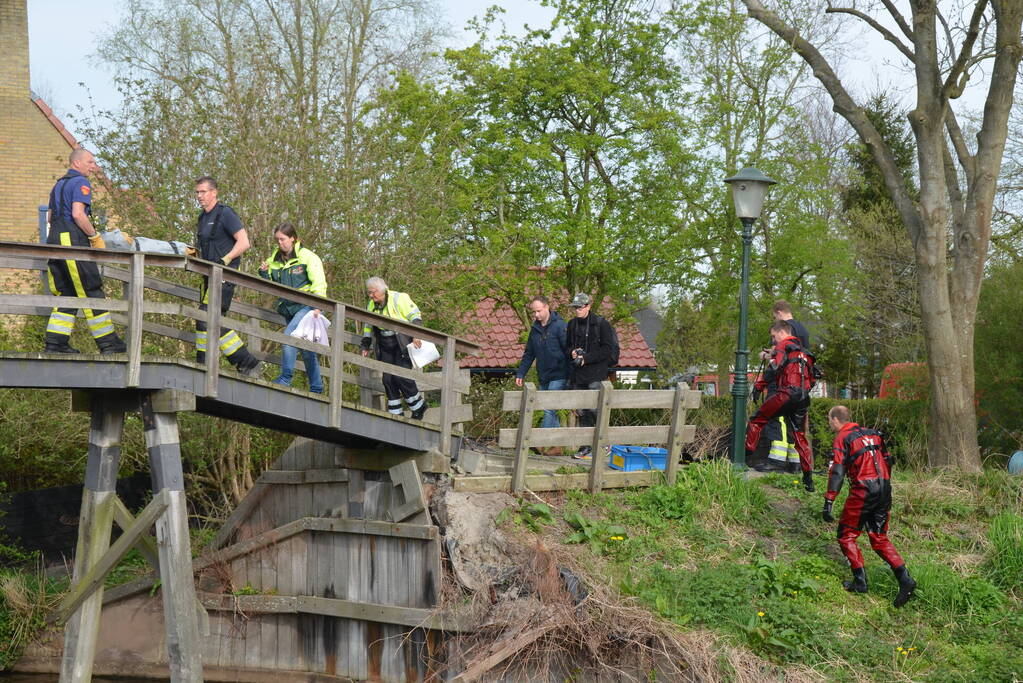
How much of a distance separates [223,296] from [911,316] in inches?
877

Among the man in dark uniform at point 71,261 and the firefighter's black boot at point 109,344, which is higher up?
the man in dark uniform at point 71,261

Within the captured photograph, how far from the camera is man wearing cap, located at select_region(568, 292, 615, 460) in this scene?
11781 mm

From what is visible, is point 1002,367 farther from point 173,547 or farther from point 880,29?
point 173,547

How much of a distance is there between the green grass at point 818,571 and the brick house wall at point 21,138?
15774 millimetres

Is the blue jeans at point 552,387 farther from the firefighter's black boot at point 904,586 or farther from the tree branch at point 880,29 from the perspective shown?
the tree branch at point 880,29

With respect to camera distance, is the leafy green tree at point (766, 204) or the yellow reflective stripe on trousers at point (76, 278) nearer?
the yellow reflective stripe on trousers at point (76, 278)

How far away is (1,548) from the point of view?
44.3 ft

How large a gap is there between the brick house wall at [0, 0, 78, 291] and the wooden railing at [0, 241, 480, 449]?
12924mm

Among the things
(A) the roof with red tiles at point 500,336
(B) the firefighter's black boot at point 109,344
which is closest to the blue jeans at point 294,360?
(B) the firefighter's black boot at point 109,344

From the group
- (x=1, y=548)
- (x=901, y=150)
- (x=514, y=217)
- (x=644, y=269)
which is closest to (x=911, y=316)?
(x=901, y=150)

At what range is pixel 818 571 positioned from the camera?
32.0 ft

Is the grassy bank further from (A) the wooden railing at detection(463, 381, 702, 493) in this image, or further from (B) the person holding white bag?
(B) the person holding white bag

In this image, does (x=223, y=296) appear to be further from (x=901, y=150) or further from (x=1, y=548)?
(x=901, y=150)

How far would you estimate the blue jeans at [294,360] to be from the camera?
10.2 metres
